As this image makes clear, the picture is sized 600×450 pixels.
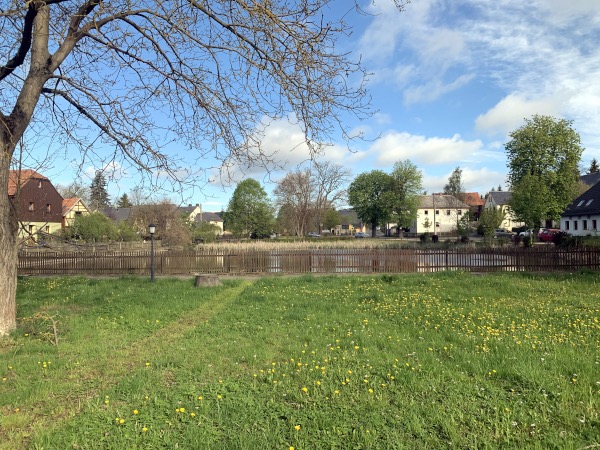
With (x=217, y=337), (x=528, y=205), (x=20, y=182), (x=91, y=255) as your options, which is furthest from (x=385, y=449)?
(x=528, y=205)

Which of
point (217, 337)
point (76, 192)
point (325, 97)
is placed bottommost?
point (217, 337)

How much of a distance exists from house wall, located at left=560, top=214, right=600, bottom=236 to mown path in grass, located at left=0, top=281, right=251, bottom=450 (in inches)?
1818

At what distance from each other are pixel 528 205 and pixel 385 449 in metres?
38.4

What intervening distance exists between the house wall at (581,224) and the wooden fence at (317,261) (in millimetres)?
29631

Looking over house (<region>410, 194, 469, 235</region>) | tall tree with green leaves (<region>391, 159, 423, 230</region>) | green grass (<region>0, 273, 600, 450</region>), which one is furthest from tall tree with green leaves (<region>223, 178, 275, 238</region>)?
green grass (<region>0, 273, 600, 450</region>)

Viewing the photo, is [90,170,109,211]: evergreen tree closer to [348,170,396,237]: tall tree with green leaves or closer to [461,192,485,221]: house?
[348,170,396,237]: tall tree with green leaves

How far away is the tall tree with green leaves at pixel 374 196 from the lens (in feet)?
201

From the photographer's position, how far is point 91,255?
1970 cm

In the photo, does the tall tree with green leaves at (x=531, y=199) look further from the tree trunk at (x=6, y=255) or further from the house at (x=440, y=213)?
the house at (x=440, y=213)

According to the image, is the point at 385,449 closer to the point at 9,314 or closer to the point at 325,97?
the point at 325,97

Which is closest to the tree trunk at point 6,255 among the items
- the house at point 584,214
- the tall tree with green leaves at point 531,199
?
the tall tree with green leaves at point 531,199

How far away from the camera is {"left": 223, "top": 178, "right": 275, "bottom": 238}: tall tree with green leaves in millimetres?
66188

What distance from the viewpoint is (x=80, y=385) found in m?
4.63

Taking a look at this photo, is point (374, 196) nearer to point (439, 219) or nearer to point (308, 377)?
point (439, 219)
